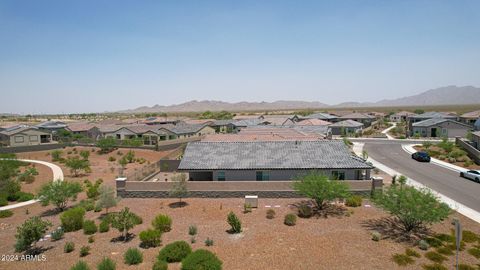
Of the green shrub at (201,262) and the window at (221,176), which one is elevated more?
the window at (221,176)

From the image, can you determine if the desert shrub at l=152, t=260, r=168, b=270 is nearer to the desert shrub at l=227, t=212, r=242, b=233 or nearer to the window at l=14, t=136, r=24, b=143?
the desert shrub at l=227, t=212, r=242, b=233

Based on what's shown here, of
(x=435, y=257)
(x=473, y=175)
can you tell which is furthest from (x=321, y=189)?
(x=473, y=175)

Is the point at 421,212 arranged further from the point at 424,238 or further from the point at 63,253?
the point at 63,253

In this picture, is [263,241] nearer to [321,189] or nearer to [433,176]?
[321,189]

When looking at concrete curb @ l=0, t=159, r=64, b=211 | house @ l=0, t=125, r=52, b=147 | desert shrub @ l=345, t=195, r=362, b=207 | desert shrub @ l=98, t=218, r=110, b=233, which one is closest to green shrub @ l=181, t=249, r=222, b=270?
desert shrub @ l=98, t=218, r=110, b=233

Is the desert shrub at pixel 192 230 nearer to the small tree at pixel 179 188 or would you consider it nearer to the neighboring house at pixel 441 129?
the small tree at pixel 179 188

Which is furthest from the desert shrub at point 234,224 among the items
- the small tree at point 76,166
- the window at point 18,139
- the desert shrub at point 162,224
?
the window at point 18,139

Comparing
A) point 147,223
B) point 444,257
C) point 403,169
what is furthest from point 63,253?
point 403,169
